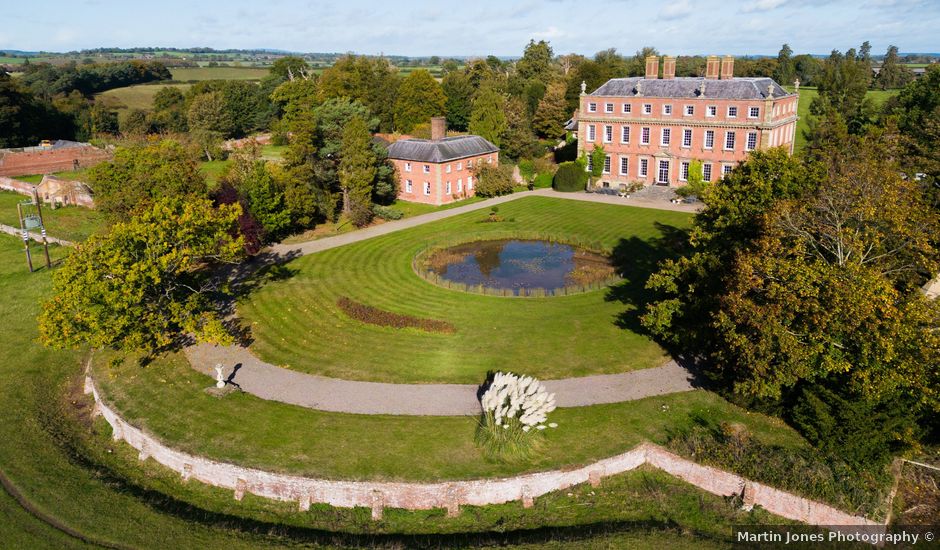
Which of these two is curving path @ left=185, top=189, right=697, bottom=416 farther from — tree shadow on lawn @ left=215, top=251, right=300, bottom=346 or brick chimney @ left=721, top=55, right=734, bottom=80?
brick chimney @ left=721, top=55, right=734, bottom=80

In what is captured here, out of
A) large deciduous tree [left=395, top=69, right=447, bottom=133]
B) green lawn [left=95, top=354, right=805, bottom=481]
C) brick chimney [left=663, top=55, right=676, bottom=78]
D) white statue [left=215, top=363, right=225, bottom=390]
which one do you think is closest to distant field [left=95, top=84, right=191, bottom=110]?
large deciduous tree [left=395, top=69, right=447, bottom=133]

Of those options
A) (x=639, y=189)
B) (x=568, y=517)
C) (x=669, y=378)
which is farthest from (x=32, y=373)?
(x=639, y=189)

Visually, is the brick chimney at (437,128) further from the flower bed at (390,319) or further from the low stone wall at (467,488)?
the low stone wall at (467,488)

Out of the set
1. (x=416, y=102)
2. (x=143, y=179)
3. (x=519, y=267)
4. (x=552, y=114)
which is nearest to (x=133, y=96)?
(x=416, y=102)

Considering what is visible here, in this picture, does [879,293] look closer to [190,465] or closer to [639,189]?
[190,465]

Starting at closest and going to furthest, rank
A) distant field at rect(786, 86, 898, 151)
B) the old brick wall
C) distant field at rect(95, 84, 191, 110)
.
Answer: the old brick wall → distant field at rect(786, 86, 898, 151) → distant field at rect(95, 84, 191, 110)

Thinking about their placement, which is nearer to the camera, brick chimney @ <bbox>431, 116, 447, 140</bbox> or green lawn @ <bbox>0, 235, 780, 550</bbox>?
green lawn @ <bbox>0, 235, 780, 550</bbox>

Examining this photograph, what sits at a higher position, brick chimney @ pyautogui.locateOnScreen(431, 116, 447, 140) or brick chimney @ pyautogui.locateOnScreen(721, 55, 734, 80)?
brick chimney @ pyautogui.locateOnScreen(721, 55, 734, 80)

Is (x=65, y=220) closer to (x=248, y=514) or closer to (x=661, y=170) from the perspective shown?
(x=248, y=514)
